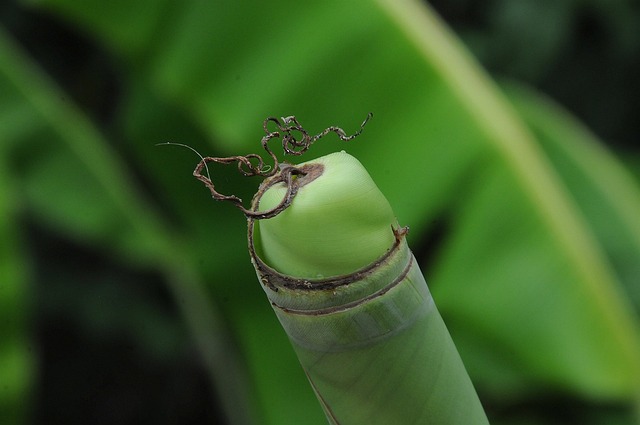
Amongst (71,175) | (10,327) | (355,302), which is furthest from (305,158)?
(355,302)

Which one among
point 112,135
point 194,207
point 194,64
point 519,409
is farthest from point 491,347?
point 112,135

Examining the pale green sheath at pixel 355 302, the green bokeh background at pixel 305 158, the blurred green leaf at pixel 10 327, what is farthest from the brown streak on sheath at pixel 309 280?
the blurred green leaf at pixel 10 327

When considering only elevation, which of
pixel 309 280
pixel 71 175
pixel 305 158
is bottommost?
pixel 71 175

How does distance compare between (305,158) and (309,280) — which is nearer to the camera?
(309,280)

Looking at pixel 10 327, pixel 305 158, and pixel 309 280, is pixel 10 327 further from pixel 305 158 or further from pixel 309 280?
pixel 309 280

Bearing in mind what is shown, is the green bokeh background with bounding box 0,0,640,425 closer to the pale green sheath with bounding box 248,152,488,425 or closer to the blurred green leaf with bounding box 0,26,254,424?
the blurred green leaf with bounding box 0,26,254,424

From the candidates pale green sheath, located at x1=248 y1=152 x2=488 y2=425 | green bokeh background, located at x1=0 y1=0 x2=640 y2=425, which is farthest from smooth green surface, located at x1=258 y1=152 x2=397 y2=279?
green bokeh background, located at x1=0 y1=0 x2=640 y2=425
